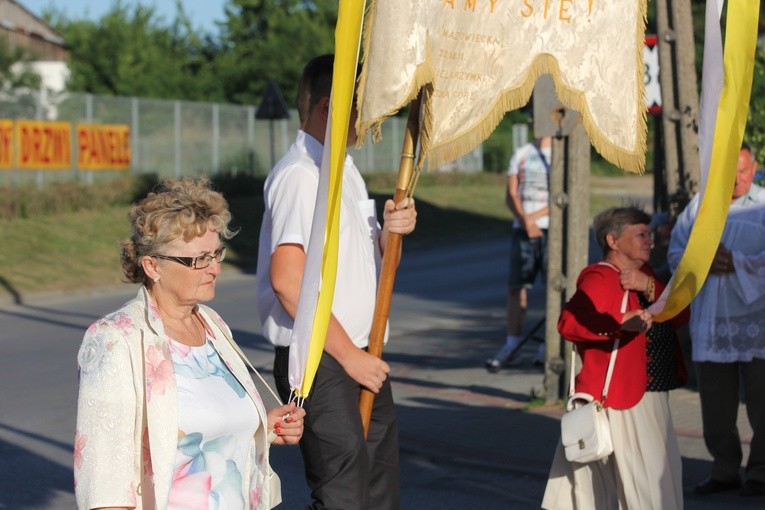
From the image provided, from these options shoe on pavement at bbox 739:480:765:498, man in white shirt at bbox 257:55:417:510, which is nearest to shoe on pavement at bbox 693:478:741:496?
shoe on pavement at bbox 739:480:765:498

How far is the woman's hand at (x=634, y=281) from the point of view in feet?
19.3

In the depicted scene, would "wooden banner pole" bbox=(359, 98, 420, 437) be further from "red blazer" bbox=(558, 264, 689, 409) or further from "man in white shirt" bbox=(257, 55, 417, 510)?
"red blazer" bbox=(558, 264, 689, 409)

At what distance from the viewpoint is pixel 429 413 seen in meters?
9.62

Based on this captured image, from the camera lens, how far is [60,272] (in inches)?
790

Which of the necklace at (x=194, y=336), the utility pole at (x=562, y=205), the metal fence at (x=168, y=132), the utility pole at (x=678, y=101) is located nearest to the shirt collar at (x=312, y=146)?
the necklace at (x=194, y=336)

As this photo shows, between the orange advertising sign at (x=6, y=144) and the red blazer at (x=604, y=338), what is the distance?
21044 millimetres

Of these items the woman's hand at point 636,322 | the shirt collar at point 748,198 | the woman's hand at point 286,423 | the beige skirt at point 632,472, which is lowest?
the beige skirt at point 632,472

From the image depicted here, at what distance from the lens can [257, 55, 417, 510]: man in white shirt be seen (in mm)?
4746

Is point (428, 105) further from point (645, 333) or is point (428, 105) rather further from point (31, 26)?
point (31, 26)

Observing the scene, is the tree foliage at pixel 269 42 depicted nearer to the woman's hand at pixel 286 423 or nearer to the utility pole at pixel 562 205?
the utility pole at pixel 562 205

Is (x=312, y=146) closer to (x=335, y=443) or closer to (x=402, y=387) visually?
(x=335, y=443)

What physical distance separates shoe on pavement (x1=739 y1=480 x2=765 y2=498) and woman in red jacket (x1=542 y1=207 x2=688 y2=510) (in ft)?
4.34

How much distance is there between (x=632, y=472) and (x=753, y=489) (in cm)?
157

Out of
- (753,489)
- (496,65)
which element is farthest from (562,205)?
(496,65)
